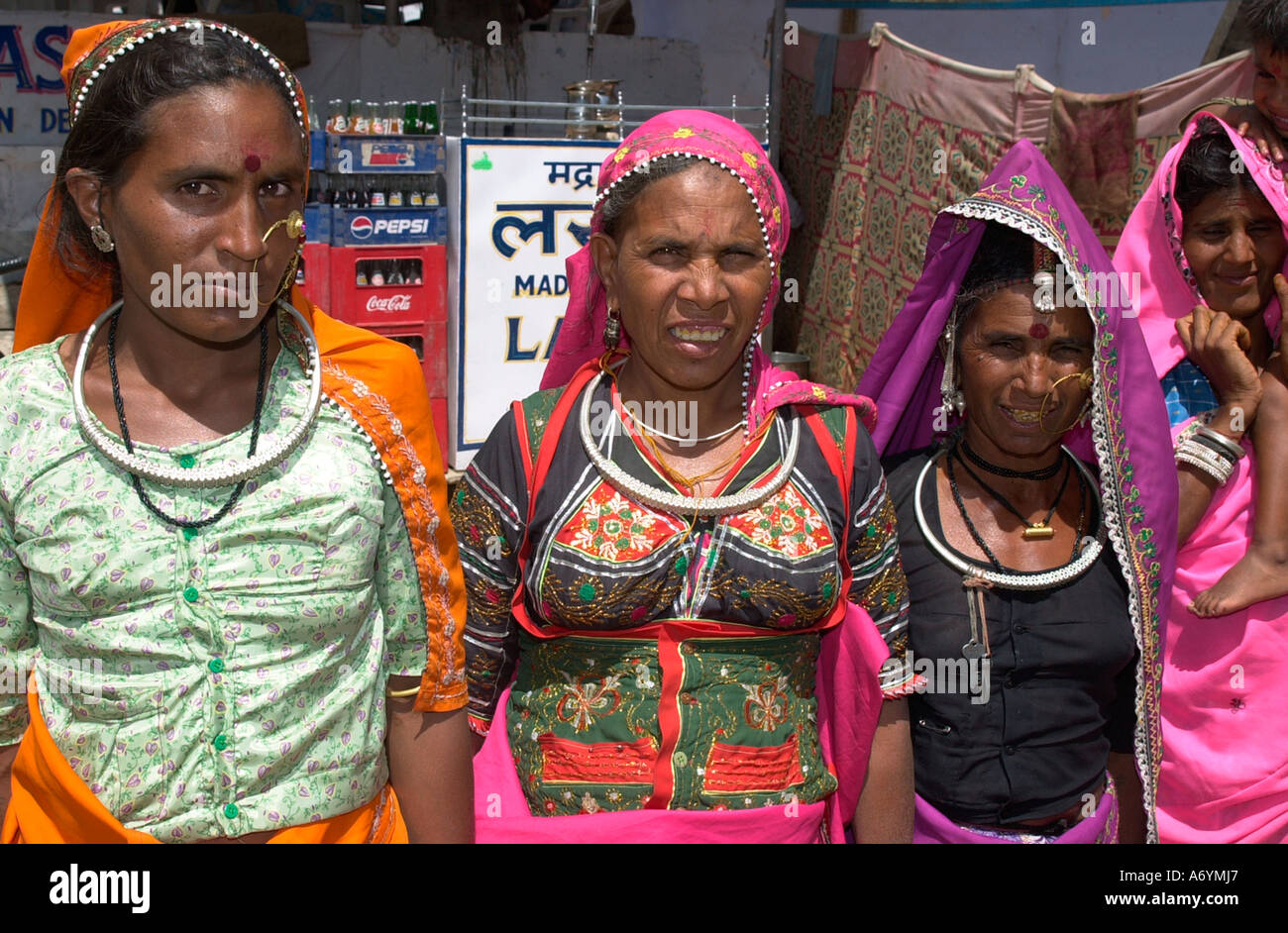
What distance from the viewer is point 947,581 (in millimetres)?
2371

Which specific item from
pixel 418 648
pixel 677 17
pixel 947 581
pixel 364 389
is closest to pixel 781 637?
pixel 947 581

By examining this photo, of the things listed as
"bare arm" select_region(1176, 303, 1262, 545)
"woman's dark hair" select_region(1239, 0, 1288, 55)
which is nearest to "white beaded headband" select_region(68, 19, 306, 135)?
"bare arm" select_region(1176, 303, 1262, 545)

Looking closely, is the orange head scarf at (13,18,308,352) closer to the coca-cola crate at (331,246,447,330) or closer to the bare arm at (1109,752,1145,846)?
the bare arm at (1109,752,1145,846)

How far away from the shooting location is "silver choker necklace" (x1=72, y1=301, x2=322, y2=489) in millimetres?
1597

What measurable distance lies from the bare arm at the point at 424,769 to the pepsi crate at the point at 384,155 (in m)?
5.09

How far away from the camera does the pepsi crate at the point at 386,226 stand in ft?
21.1

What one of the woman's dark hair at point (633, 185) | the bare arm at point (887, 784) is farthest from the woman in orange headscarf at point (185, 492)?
the bare arm at point (887, 784)

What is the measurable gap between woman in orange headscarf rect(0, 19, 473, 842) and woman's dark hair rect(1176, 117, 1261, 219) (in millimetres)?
2090

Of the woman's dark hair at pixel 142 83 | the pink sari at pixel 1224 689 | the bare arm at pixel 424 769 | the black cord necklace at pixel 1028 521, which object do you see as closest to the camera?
the woman's dark hair at pixel 142 83

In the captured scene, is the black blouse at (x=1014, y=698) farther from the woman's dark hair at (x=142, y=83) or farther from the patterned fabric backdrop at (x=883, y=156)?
the patterned fabric backdrop at (x=883, y=156)

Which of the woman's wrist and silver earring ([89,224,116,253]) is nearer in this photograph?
silver earring ([89,224,116,253])

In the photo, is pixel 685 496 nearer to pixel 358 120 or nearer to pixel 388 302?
pixel 388 302

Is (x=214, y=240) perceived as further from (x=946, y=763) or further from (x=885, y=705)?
(x=946, y=763)

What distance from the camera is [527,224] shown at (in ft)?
21.6
